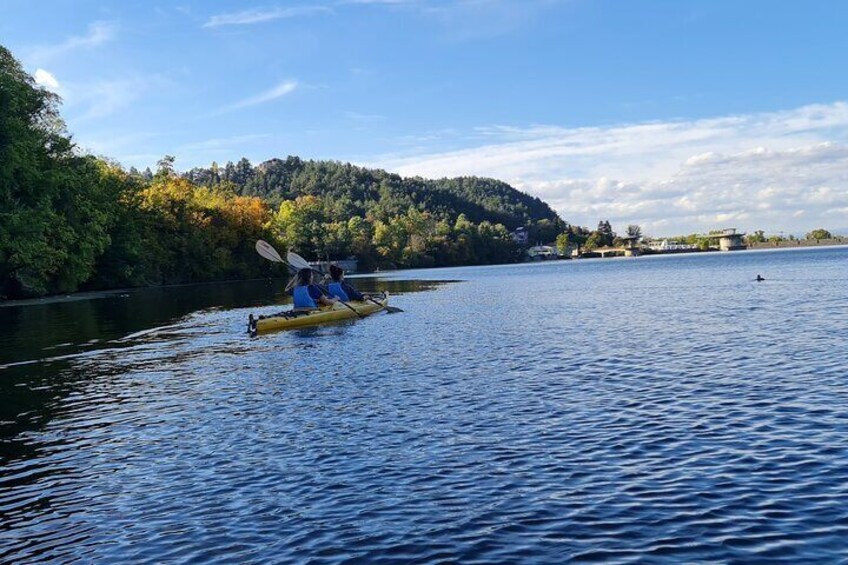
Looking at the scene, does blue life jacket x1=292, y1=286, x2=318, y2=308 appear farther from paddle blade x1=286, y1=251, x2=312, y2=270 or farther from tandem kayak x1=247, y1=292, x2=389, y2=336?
paddle blade x1=286, y1=251, x2=312, y2=270

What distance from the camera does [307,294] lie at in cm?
4866

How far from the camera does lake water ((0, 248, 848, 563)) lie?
36.6ft

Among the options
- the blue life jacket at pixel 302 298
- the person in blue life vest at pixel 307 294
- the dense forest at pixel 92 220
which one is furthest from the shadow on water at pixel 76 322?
the person in blue life vest at pixel 307 294

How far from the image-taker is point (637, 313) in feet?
160

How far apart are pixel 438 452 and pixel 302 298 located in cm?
3360

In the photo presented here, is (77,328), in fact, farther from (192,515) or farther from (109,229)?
(109,229)

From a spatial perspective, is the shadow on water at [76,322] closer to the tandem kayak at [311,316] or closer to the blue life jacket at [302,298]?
the tandem kayak at [311,316]

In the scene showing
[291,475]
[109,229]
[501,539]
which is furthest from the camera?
[109,229]

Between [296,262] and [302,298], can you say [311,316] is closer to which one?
[302,298]

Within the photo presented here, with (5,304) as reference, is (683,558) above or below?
below

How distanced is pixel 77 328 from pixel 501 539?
1745 inches

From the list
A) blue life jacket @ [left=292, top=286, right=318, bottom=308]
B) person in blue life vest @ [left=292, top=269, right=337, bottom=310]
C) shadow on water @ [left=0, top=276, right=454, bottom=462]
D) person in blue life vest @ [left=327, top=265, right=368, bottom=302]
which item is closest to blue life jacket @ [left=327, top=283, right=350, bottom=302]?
person in blue life vest @ [left=327, top=265, right=368, bottom=302]

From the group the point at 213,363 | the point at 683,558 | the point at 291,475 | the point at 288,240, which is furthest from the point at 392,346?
the point at 288,240

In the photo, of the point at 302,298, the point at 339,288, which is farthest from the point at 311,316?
the point at 339,288
